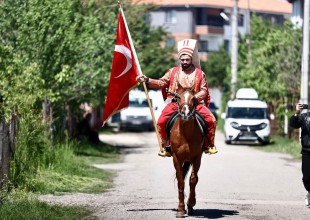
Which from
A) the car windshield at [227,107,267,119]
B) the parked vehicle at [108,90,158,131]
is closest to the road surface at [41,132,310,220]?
the car windshield at [227,107,267,119]

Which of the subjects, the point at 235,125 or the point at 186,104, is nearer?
the point at 186,104

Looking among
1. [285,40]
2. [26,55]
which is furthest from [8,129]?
[285,40]

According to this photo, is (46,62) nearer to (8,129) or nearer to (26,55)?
(26,55)

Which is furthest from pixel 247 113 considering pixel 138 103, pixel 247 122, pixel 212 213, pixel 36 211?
pixel 36 211

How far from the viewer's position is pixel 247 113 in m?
46.3

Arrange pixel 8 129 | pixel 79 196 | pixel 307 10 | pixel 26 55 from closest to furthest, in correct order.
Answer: pixel 8 129 < pixel 79 196 < pixel 26 55 < pixel 307 10

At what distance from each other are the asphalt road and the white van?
840cm

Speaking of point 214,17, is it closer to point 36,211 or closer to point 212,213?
point 212,213

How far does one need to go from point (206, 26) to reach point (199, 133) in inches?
3903

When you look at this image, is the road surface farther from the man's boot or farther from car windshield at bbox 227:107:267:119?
car windshield at bbox 227:107:267:119

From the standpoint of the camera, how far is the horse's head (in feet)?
52.4

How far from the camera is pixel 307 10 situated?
36.2m

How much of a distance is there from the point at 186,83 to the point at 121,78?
1840mm

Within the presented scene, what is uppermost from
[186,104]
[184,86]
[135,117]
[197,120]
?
[184,86]
